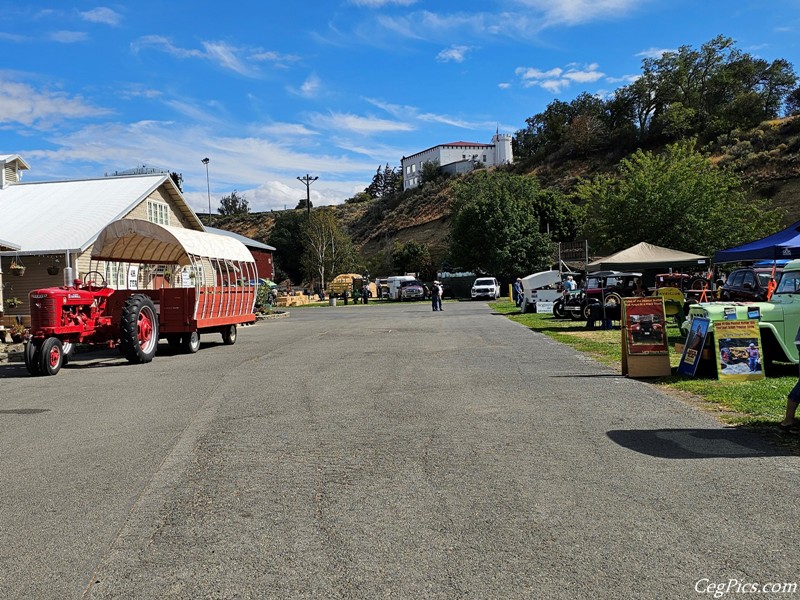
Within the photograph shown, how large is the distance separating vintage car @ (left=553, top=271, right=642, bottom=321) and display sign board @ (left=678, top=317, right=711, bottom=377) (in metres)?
13.3

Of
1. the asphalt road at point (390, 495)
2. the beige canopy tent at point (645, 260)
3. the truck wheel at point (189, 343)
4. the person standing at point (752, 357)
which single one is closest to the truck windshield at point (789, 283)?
the person standing at point (752, 357)

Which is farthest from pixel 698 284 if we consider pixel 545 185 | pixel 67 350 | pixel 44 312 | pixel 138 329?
pixel 545 185

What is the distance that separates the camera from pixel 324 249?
73562mm

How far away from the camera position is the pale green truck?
10.5 meters

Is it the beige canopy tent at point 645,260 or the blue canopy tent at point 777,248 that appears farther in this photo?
the beige canopy tent at point 645,260

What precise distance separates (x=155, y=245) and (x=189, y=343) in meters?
2.98

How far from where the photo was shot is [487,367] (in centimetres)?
1280

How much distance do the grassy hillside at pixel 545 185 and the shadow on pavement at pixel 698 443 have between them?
47174 mm

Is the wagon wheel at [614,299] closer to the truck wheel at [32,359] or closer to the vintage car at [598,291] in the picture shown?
the vintage car at [598,291]

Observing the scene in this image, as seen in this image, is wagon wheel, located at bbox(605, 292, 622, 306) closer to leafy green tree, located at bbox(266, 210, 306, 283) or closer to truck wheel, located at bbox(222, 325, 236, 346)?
truck wheel, located at bbox(222, 325, 236, 346)

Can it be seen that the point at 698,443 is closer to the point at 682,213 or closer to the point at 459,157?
the point at 682,213

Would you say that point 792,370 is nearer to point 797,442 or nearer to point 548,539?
point 797,442

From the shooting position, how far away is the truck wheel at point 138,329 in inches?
587

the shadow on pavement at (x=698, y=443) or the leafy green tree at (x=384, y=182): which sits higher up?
the leafy green tree at (x=384, y=182)
